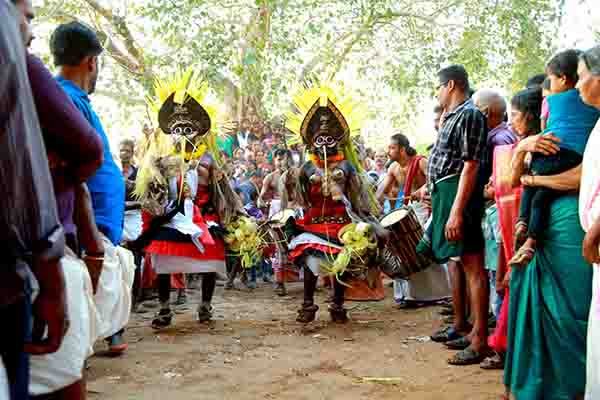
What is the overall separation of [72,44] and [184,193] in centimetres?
293

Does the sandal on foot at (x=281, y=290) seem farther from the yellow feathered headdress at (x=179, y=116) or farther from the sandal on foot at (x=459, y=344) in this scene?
the sandal on foot at (x=459, y=344)

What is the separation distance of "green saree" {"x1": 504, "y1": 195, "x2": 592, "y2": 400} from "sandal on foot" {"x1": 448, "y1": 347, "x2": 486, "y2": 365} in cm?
111

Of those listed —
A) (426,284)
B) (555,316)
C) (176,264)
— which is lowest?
(426,284)

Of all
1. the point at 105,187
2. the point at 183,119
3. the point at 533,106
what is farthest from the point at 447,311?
the point at 105,187

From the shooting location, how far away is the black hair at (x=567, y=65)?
3396 millimetres

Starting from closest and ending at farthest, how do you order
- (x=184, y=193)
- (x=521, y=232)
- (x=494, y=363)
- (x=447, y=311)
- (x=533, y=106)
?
(x=521, y=232) → (x=533, y=106) → (x=494, y=363) → (x=184, y=193) → (x=447, y=311)

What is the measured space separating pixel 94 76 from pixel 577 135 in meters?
2.49

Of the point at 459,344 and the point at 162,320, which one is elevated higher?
the point at 459,344

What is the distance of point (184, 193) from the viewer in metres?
6.00

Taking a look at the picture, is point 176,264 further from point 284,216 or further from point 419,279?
point 419,279

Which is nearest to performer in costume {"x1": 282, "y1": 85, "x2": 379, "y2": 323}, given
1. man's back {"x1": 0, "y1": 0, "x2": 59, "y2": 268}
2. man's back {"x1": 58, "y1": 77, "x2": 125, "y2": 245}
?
man's back {"x1": 58, "y1": 77, "x2": 125, "y2": 245}

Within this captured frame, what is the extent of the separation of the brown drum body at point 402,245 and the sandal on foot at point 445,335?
0.91m

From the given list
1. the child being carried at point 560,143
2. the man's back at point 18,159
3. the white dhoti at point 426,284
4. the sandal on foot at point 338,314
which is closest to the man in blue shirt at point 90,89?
the man's back at point 18,159

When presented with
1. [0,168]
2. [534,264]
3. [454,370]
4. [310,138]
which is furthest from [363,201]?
[0,168]
